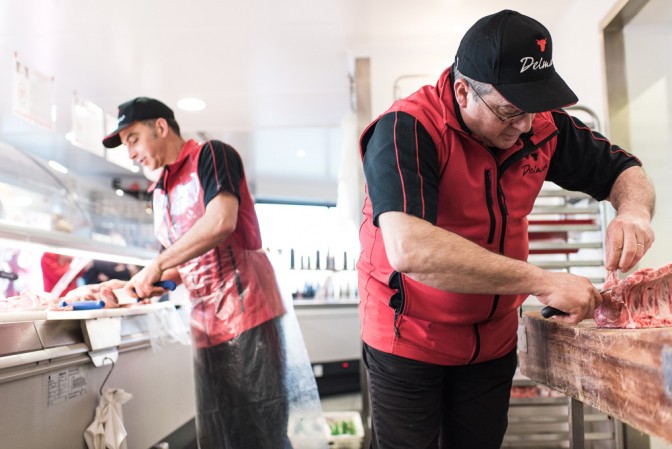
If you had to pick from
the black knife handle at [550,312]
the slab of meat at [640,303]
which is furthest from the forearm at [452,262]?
the slab of meat at [640,303]

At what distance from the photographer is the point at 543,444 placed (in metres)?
3.10

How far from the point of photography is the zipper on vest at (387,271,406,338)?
1433mm

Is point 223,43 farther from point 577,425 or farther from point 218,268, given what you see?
point 577,425

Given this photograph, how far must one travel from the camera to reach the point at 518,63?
1.27 m

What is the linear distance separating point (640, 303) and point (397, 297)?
1.95ft

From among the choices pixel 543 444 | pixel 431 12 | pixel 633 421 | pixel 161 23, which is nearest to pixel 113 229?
pixel 161 23

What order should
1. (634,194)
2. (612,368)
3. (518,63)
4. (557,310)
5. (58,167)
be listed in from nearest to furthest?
1. (612,368)
2. (518,63)
3. (557,310)
4. (634,194)
5. (58,167)

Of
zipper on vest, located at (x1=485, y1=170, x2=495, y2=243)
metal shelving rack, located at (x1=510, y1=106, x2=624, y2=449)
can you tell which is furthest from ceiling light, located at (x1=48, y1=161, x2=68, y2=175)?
zipper on vest, located at (x1=485, y1=170, x2=495, y2=243)

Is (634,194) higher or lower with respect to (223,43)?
lower

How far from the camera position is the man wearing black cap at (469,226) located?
1266 millimetres

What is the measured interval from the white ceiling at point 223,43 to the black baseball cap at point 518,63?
2437 millimetres

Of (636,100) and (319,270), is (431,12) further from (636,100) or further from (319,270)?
(319,270)

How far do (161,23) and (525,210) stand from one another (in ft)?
10.0

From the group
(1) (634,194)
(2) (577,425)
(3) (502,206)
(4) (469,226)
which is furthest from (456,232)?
(2) (577,425)
